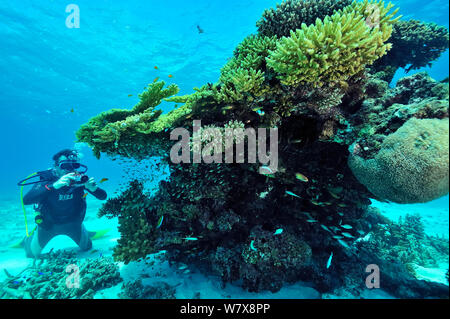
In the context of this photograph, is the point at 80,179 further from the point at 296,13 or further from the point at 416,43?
the point at 416,43

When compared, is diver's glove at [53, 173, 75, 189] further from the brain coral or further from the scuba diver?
the brain coral

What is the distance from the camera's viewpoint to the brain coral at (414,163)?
8.88 ft

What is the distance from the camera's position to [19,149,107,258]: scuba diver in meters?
7.31

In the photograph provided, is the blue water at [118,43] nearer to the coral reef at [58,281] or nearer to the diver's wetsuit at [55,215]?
the diver's wetsuit at [55,215]

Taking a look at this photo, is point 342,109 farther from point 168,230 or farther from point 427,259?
point 427,259

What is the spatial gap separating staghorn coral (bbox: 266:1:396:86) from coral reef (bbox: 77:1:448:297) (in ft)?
0.06

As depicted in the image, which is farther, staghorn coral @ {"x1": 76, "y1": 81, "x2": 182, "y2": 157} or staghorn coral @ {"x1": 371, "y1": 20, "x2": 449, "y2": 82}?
staghorn coral @ {"x1": 371, "y1": 20, "x2": 449, "y2": 82}

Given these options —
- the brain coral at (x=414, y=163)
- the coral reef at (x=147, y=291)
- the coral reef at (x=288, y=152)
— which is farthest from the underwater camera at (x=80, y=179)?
the brain coral at (x=414, y=163)

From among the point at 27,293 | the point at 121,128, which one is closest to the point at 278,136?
the point at 121,128

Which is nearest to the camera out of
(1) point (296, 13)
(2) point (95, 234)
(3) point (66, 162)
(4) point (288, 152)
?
(4) point (288, 152)

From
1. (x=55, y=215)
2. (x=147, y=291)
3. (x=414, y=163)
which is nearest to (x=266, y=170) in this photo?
(x=414, y=163)

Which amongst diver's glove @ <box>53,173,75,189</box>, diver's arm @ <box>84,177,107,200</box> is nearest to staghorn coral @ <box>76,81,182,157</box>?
diver's glove @ <box>53,173,75,189</box>

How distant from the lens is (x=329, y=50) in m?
3.20

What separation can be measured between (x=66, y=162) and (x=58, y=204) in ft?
5.71
